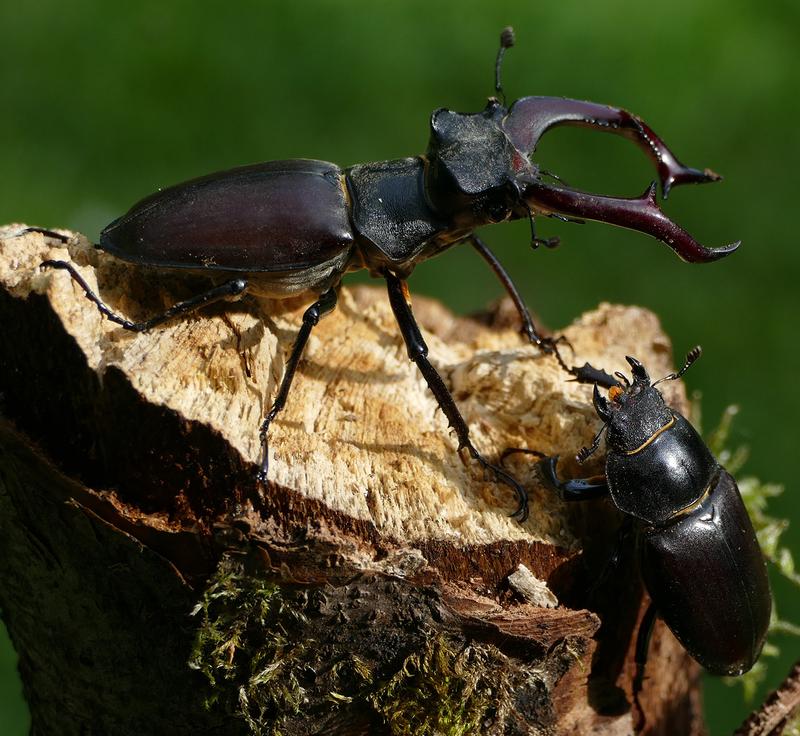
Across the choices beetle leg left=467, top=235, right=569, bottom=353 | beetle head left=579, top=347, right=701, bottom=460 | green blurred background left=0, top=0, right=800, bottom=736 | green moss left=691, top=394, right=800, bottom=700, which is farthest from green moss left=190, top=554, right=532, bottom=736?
green blurred background left=0, top=0, right=800, bottom=736

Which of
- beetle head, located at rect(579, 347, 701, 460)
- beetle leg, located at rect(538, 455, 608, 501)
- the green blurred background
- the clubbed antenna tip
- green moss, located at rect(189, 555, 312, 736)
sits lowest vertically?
green moss, located at rect(189, 555, 312, 736)

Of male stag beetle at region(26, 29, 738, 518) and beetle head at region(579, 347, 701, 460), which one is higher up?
male stag beetle at region(26, 29, 738, 518)

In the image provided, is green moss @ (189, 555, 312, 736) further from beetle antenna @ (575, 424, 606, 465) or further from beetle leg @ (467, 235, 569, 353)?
beetle leg @ (467, 235, 569, 353)

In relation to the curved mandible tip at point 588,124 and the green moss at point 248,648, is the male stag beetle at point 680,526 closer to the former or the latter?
the curved mandible tip at point 588,124

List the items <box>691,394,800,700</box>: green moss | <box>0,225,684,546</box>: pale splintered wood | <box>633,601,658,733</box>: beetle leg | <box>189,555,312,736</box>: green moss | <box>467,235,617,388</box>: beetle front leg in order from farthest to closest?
<box>691,394,800,700</box>: green moss → <box>467,235,617,388</box>: beetle front leg → <box>633,601,658,733</box>: beetle leg → <box>0,225,684,546</box>: pale splintered wood → <box>189,555,312,736</box>: green moss

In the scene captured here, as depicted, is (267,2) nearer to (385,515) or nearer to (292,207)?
(292,207)

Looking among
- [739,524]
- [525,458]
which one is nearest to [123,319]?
[525,458]

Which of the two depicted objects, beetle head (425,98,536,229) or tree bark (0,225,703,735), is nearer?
tree bark (0,225,703,735)

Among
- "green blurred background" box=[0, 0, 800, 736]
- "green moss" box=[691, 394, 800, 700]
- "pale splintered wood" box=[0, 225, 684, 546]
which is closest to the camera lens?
"pale splintered wood" box=[0, 225, 684, 546]
